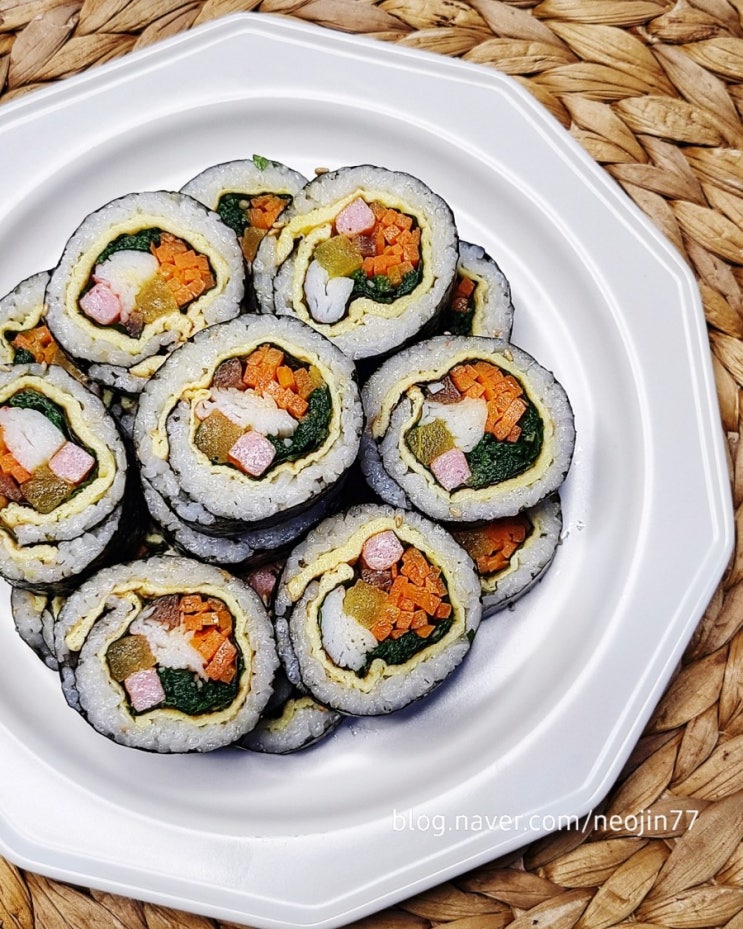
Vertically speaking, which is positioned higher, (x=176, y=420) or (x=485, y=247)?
(x=176, y=420)

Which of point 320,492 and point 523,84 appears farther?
point 523,84

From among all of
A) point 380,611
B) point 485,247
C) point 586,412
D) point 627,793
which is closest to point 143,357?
point 380,611

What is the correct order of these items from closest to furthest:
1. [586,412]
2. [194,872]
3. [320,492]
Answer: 1. [320,492]
2. [194,872]
3. [586,412]

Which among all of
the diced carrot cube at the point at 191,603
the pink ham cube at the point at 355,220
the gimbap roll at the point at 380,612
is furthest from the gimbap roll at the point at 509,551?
the pink ham cube at the point at 355,220

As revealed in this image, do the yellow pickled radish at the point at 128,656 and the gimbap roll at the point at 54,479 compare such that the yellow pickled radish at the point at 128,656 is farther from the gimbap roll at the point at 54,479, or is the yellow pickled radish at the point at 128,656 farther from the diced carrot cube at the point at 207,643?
the gimbap roll at the point at 54,479

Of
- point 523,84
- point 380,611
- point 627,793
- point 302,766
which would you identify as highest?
point 523,84

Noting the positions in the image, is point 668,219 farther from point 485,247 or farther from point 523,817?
point 523,817

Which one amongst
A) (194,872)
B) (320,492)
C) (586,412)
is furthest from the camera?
(586,412)
